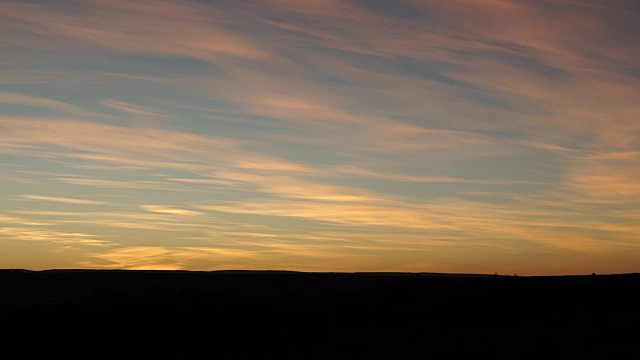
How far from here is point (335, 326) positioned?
23.8 m

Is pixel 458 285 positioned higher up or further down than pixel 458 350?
higher up

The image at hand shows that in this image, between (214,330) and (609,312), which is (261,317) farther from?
(609,312)

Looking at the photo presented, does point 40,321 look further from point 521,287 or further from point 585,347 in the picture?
point 521,287

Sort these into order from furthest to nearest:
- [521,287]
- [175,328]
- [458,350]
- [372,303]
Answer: [521,287], [372,303], [175,328], [458,350]

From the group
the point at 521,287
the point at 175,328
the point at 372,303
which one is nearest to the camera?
the point at 175,328

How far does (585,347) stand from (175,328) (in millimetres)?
9855

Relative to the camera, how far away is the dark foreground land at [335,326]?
21.0m

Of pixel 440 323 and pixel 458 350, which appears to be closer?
pixel 458 350

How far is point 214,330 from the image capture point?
75.1 feet

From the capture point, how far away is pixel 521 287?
108 ft

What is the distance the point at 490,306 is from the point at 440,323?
3522mm

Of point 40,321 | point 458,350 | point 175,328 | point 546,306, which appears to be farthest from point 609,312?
point 40,321

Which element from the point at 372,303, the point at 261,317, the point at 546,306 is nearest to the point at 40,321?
the point at 261,317

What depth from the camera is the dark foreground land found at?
21.0m
